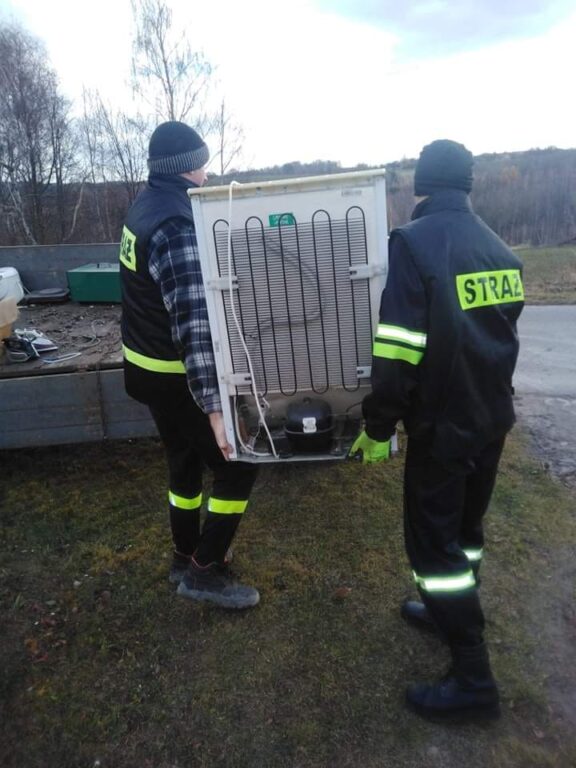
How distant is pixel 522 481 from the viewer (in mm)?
3879

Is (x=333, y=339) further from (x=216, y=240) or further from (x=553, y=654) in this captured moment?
(x=553, y=654)

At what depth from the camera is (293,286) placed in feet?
6.98

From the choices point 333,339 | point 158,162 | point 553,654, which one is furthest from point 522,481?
point 158,162

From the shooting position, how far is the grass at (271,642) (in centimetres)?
213

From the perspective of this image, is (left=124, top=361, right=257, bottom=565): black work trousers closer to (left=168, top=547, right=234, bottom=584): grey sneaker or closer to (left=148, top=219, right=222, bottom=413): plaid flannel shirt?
(left=168, top=547, right=234, bottom=584): grey sneaker

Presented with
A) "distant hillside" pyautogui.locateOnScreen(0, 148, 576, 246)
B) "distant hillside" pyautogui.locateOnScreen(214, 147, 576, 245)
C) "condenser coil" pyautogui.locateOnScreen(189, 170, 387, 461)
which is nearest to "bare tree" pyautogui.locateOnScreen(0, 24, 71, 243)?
"distant hillside" pyautogui.locateOnScreen(0, 148, 576, 246)

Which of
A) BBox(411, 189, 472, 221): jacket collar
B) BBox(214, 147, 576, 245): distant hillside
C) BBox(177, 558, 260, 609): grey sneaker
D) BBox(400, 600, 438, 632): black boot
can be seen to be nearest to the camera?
BBox(411, 189, 472, 221): jacket collar

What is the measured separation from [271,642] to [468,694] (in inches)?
34.9

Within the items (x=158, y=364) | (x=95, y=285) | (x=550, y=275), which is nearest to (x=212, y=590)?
(x=158, y=364)

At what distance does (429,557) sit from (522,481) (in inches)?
78.7

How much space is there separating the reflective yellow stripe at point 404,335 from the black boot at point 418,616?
54.6 inches

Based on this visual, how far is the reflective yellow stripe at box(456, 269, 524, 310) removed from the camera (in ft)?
Result: 6.24

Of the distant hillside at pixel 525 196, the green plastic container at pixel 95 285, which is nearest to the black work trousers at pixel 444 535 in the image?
the green plastic container at pixel 95 285

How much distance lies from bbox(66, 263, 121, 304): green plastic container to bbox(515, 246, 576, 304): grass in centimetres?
822
